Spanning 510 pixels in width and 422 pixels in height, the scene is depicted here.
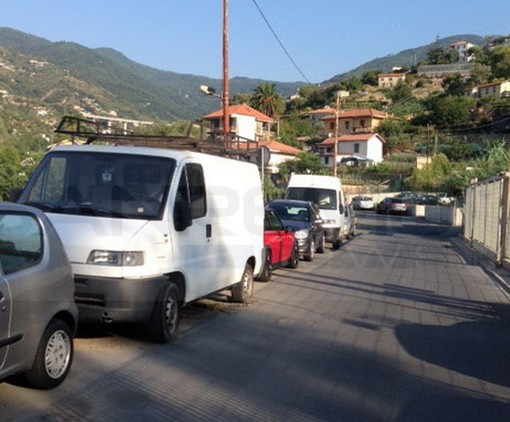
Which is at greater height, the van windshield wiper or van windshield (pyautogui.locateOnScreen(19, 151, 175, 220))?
van windshield (pyautogui.locateOnScreen(19, 151, 175, 220))

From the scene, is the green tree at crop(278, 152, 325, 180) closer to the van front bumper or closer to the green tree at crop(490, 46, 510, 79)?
the van front bumper

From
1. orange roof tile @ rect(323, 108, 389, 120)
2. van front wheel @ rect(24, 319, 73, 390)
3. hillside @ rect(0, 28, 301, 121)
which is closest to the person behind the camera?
van front wheel @ rect(24, 319, 73, 390)

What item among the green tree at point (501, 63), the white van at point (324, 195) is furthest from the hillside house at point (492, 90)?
the white van at point (324, 195)

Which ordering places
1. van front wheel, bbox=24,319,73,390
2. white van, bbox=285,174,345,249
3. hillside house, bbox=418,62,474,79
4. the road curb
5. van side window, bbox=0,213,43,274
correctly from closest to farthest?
van side window, bbox=0,213,43,274, van front wheel, bbox=24,319,73,390, the road curb, white van, bbox=285,174,345,249, hillside house, bbox=418,62,474,79

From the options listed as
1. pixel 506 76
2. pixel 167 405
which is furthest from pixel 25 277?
pixel 506 76

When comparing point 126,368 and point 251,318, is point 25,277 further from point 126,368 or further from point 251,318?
point 251,318

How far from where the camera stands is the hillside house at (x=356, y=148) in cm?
9250

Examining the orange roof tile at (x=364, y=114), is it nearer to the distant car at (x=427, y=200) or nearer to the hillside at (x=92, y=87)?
the hillside at (x=92, y=87)

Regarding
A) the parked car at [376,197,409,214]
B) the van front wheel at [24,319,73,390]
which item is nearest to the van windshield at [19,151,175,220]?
the van front wheel at [24,319,73,390]

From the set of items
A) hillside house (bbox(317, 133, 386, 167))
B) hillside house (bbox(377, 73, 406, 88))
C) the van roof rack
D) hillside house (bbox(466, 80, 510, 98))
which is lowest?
the van roof rack

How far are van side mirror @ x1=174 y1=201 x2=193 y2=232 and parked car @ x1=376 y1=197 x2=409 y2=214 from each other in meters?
47.5

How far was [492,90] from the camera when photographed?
122 meters

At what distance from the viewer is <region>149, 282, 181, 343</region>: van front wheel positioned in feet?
23.5

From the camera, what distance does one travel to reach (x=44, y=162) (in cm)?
797
